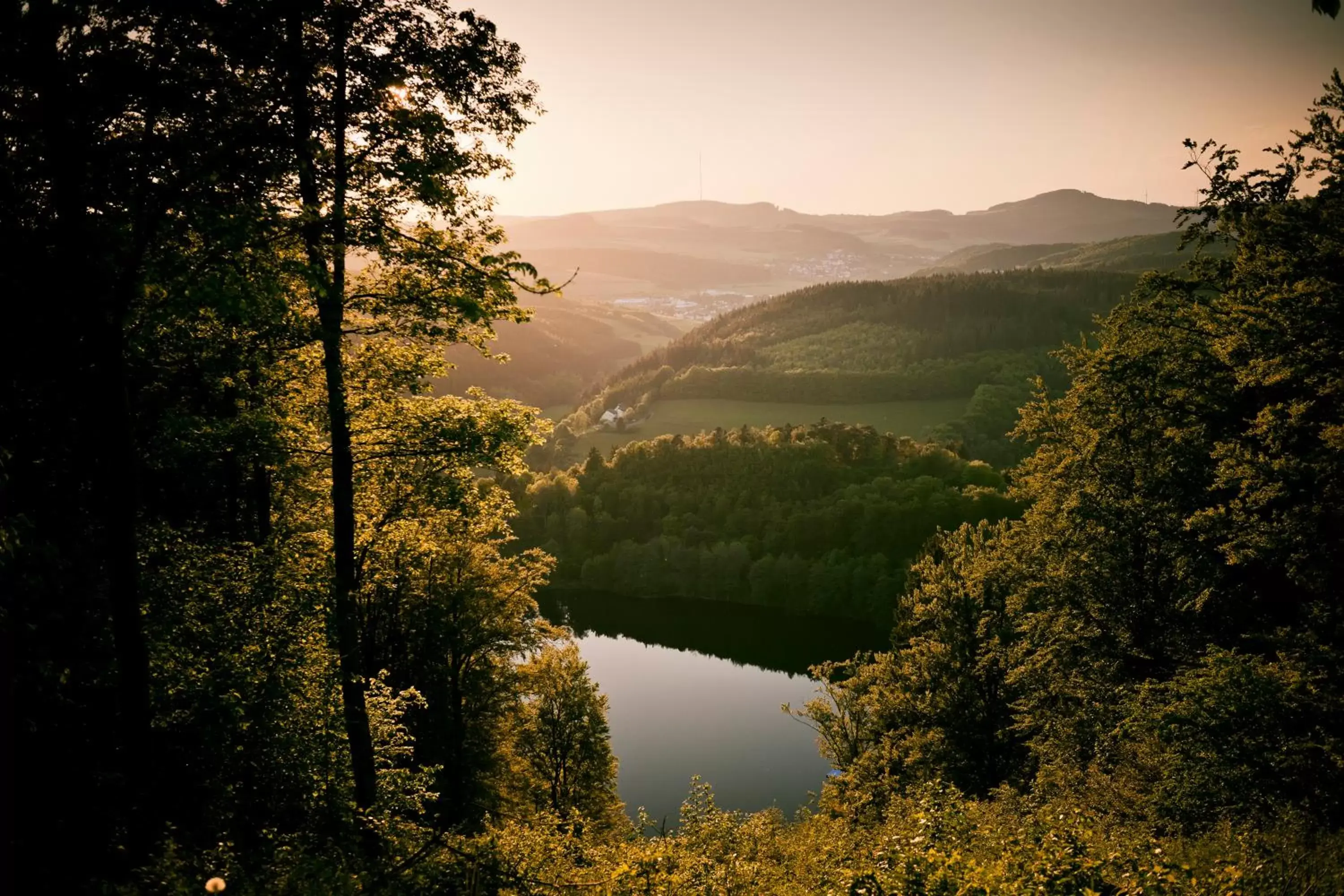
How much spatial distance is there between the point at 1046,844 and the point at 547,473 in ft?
306

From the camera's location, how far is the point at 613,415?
441 feet

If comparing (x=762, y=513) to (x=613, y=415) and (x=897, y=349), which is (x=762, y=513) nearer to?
(x=613, y=415)

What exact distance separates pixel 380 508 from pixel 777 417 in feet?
381

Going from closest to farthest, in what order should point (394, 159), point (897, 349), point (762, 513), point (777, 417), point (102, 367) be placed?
point (102, 367) → point (394, 159) → point (762, 513) → point (777, 417) → point (897, 349)

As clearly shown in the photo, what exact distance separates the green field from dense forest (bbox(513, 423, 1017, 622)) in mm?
22438

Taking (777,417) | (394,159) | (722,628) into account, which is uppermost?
(394,159)

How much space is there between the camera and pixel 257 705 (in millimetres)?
9992

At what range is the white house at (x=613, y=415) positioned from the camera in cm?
13125

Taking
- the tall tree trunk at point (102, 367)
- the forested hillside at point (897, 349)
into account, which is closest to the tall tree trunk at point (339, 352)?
the tall tree trunk at point (102, 367)

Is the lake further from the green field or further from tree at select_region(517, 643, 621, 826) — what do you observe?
the green field

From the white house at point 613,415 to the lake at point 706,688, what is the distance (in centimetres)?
5183

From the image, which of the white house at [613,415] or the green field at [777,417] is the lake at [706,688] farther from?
the white house at [613,415]

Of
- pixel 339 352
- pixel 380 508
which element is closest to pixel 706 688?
pixel 380 508

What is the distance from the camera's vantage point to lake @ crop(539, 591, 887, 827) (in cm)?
4338
